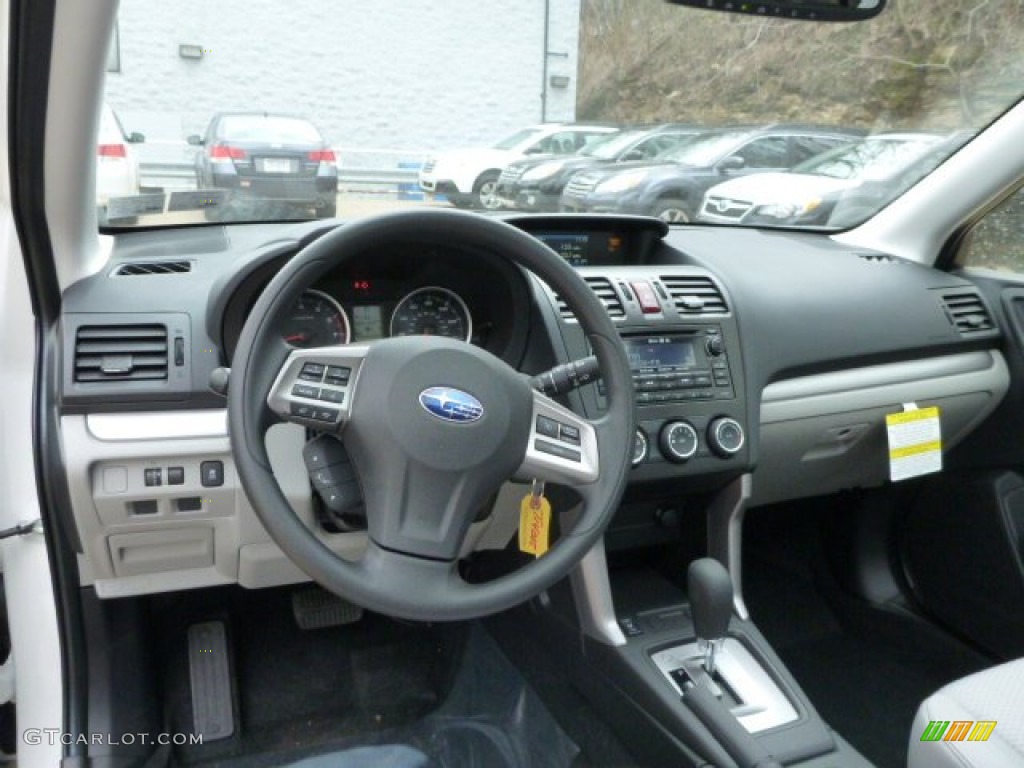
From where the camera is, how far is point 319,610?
2.25m

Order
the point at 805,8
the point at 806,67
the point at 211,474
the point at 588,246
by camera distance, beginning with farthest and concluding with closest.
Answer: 1. the point at 806,67
2. the point at 588,246
3. the point at 211,474
4. the point at 805,8

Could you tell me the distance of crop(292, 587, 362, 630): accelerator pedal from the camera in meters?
2.24

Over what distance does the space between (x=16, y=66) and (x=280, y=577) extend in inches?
42.5

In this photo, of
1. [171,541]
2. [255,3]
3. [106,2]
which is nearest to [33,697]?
[171,541]

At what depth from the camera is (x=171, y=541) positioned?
1608 millimetres

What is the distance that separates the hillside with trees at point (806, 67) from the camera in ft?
7.84

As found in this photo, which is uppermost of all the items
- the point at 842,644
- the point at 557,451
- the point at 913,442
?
the point at 557,451

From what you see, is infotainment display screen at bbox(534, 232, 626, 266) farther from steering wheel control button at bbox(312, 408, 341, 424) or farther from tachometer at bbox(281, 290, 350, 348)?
steering wheel control button at bbox(312, 408, 341, 424)

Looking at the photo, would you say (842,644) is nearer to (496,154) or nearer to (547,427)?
(547,427)

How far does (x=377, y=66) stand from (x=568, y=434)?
171 centimetres

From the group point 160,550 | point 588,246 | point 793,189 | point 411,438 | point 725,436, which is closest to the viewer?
point 411,438

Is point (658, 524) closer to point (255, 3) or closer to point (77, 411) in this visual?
point (77, 411)

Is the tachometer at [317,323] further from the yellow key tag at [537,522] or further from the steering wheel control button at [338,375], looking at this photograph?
the yellow key tag at [537,522]

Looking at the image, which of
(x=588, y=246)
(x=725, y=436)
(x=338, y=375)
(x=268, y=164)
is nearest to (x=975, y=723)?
(x=725, y=436)
